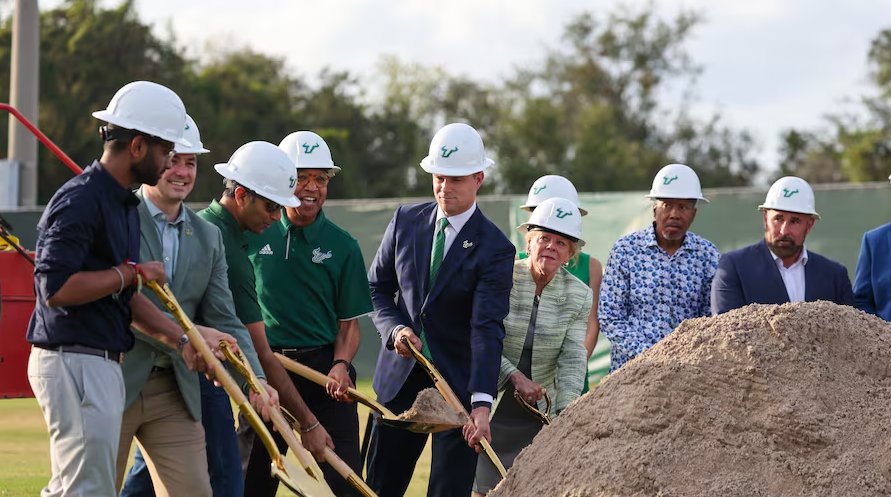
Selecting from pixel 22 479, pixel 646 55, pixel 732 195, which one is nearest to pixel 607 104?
pixel 646 55

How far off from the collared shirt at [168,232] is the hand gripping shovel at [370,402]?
34.6 inches

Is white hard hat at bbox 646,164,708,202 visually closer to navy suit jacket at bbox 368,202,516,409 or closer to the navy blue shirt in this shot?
navy suit jacket at bbox 368,202,516,409

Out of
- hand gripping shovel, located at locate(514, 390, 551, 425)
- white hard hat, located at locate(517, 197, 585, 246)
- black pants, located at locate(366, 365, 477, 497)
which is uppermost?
white hard hat, located at locate(517, 197, 585, 246)

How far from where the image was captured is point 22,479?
8.45m

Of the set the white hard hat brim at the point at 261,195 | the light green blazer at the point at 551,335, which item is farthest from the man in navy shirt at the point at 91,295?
the light green blazer at the point at 551,335

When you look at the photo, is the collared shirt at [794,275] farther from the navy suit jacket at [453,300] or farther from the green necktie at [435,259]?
the green necktie at [435,259]

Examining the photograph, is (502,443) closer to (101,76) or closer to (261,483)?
(261,483)

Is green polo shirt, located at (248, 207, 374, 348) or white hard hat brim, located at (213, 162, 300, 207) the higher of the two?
white hard hat brim, located at (213, 162, 300, 207)

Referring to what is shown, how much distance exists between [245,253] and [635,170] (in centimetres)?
3907

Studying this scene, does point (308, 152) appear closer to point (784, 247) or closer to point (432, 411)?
point (432, 411)

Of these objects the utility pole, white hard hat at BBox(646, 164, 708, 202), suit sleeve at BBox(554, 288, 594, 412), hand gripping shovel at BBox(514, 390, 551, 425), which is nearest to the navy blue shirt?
hand gripping shovel at BBox(514, 390, 551, 425)

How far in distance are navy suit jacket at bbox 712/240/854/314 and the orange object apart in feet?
12.4

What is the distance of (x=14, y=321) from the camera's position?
272 inches

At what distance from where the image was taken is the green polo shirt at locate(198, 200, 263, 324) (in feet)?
19.6
